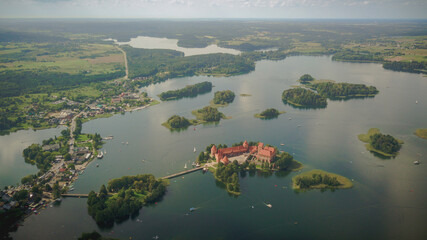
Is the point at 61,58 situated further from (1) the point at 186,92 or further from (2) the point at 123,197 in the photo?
(2) the point at 123,197

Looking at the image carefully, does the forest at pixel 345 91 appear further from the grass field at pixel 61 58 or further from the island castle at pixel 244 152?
the grass field at pixel 61 58

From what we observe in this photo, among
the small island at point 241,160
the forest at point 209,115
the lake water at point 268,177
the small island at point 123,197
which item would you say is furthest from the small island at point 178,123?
the small island at point 123,197

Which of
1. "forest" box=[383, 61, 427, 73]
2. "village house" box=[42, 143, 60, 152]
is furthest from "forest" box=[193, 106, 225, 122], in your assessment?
"forest" box=[383, 61, 427, 73]

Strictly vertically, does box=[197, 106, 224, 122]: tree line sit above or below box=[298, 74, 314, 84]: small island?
below

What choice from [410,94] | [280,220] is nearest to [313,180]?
[280,220]

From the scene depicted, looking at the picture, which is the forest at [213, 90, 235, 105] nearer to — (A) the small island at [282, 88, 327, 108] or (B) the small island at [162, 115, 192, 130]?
(A) the small island at [282, 88, 327, 108]

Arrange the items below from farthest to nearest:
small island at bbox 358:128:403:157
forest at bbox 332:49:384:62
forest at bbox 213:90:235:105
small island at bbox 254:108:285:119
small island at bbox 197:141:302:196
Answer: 1. forest at bbox 332:49:384:62
2. forest at bbox 213:90:235:105
3. small island at bbox 254:108:285:119
4. small island at bbox 358:128:403:157
5. small island at bbox 197:141:302:196

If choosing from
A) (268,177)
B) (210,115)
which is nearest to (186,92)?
(210,115)
